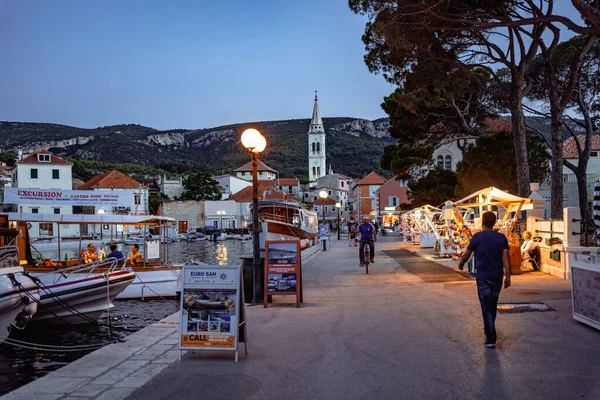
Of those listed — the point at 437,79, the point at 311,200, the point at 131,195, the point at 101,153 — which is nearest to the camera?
the point at 131,195

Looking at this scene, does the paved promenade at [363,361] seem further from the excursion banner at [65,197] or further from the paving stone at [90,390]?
the excursion banner at [65,197]

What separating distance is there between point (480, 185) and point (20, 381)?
28.9m

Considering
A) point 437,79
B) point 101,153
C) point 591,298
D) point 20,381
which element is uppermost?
point 101,153

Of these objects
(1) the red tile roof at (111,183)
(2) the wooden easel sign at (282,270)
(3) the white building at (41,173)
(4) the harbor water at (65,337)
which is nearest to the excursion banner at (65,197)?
(4) the harbor water at (65,337)

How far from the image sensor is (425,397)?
5109 mm

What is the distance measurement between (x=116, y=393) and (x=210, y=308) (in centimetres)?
157

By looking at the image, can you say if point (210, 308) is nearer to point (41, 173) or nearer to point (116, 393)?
point (116, 393)

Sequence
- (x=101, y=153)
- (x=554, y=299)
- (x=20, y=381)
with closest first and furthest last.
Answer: (x=20, y=381), (x=554, y=299), (x=101, y=153)

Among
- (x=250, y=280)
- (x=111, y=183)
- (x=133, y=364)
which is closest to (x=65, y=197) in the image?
(x=250, y=280)

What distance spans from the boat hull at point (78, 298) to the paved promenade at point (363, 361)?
163 inches

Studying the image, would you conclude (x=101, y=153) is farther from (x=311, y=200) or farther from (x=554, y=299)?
(x=554, y=299)

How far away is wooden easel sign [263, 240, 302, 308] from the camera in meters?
10.9

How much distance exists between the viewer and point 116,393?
5547 mm

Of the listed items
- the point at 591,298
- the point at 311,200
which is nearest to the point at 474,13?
the point at 591,298
